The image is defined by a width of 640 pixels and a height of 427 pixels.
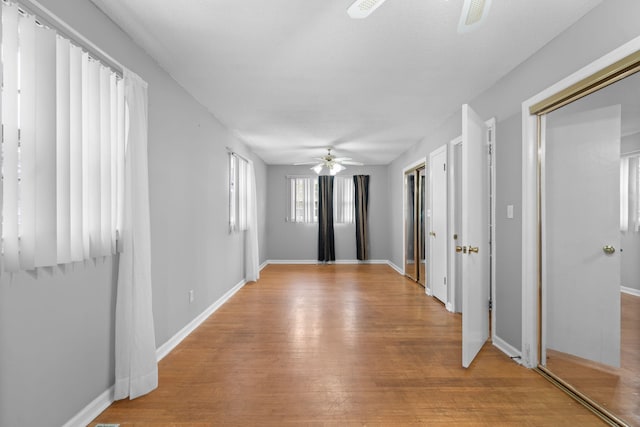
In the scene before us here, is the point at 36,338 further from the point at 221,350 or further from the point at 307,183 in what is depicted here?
the point at 307,183

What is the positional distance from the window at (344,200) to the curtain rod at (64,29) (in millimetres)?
5906

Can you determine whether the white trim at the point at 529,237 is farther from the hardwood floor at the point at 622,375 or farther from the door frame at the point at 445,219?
the door frame at the point at 445,219

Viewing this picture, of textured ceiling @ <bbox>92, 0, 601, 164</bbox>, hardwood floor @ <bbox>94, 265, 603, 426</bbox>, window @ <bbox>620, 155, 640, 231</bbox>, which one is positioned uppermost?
textured ceiling @ <bbox>92, 0, 601, 164</bbox>

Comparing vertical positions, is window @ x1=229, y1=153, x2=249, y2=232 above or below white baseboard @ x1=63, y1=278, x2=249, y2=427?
above

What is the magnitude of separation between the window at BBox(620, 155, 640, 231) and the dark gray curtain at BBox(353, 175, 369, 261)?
5763mm

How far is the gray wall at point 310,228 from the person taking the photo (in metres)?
7.65

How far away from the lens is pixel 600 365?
82.0 inches

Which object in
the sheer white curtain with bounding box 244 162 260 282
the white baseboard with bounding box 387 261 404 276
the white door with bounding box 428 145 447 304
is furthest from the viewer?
the white baseboard with bounding box 387 261 404 276

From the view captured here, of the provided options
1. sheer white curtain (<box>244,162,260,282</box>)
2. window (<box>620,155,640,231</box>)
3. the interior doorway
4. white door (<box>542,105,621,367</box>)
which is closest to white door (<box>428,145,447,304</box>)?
the interior doorway

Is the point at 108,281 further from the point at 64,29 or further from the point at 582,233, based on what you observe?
the point at 582,233

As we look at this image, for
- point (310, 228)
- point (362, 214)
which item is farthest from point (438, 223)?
point (310, 228)

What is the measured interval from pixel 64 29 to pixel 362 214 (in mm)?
6453

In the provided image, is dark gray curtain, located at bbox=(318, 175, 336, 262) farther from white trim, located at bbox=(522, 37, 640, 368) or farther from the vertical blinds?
the vertical blinds

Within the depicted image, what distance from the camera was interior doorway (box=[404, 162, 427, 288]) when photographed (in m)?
5.45
